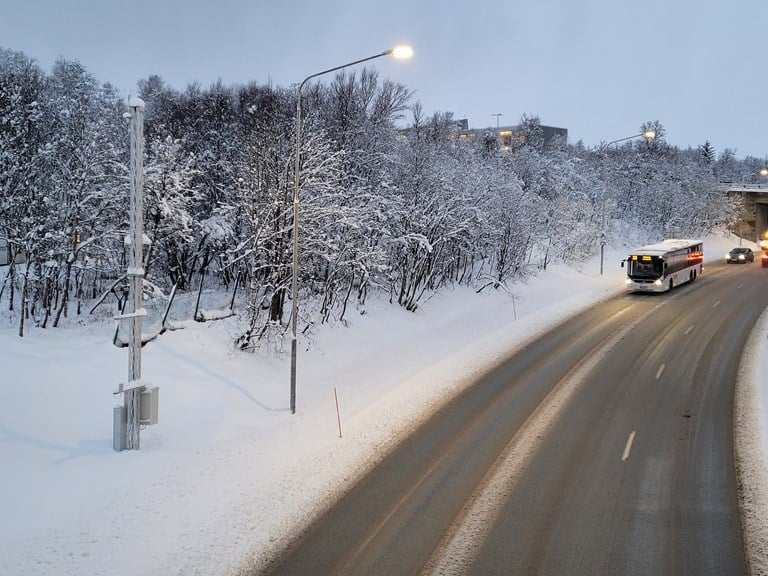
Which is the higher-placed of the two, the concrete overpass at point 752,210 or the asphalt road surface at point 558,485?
the concrete overpass at point 752,210

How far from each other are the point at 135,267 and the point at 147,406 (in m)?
2.91

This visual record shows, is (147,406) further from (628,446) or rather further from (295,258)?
(628,446)

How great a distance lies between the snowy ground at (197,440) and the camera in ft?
31.5

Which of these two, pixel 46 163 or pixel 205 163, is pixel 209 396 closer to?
pixel 46 163

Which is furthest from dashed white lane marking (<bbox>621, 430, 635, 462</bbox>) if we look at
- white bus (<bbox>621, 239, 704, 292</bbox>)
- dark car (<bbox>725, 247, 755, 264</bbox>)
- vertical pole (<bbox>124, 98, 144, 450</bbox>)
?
dark car (<bbox>725, 247, 755, 264</bbox>)

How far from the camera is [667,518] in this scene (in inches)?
420

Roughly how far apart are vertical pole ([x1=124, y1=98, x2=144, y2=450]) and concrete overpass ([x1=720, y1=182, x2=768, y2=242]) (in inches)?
3482

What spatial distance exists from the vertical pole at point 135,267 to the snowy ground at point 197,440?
2.96 ft

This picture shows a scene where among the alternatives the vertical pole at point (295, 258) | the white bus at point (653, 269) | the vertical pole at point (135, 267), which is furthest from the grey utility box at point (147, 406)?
the white bus at point (653, 269)

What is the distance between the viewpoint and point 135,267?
12492mm

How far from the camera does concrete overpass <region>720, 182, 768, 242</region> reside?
84938mm

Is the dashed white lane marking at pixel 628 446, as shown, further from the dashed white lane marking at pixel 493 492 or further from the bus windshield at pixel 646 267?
the bus windshield at pixel 646 267

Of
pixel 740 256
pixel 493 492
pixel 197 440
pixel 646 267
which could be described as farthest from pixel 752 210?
pixel 197 440

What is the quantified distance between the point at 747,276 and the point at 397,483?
46208 mm
